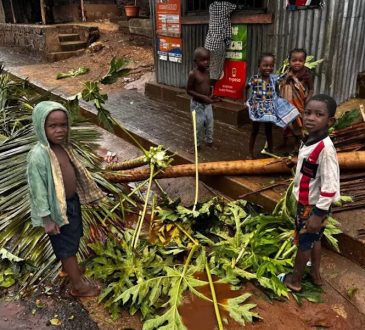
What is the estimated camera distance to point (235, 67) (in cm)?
651

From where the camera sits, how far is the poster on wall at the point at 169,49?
303 inches

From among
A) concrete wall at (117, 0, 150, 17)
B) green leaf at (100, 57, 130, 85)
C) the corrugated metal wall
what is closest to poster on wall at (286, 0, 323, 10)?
the corrugated metal wall

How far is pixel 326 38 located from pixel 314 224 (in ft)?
12.6

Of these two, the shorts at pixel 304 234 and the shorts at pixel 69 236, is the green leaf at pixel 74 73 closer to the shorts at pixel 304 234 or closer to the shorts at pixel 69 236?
the shorts at pixel 69 236

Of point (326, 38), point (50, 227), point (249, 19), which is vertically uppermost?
point (249, 19)

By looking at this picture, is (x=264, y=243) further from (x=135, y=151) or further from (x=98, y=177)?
(x=135, y=151)

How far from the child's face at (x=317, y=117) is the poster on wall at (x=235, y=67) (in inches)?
158

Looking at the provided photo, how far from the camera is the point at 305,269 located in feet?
10.5

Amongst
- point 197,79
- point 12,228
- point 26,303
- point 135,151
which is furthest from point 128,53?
point 26,303

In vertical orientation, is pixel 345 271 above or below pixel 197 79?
below

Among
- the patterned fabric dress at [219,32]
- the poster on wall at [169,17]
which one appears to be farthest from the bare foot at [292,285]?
the poster on wall at [169,17]

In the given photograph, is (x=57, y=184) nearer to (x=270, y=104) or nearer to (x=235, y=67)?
(x=270, y=104)

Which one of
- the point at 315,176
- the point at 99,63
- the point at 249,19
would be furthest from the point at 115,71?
the point at 99,63

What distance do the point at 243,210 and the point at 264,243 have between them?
692 mm
